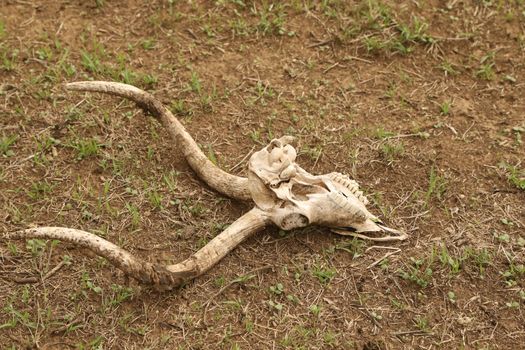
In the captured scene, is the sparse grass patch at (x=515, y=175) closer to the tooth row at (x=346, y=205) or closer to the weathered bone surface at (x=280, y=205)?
the weathered bone surface at (x=280, y=205)

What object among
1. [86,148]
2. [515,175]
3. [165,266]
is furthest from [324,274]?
[86,148]

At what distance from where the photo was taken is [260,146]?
378 centimetres

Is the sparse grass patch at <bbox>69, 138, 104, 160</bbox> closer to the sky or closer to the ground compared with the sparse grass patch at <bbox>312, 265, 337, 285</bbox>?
closer to the sky

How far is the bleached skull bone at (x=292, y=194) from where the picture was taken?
3143 millimetres

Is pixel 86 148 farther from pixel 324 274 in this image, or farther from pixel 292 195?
pixel 324 274

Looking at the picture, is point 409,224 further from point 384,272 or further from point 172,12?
point 172,12

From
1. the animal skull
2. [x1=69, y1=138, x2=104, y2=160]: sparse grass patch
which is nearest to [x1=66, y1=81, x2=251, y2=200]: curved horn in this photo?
the animal skull

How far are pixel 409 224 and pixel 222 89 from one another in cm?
134

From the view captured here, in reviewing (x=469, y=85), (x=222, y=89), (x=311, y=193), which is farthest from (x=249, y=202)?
(x=469, y=85)

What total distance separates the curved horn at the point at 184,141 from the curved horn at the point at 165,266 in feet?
0.64

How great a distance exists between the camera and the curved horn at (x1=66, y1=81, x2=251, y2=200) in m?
3.34

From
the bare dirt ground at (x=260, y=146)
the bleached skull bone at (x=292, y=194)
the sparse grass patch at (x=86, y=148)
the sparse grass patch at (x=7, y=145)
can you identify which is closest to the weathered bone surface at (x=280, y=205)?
the bleached skull bone at (x=292, y=194)

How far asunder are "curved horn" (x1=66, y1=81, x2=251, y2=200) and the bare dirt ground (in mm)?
96

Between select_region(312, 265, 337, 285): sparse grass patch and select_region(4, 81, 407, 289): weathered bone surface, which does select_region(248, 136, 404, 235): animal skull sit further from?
select_region(312, 265, 337, 285): sparse grass patch
